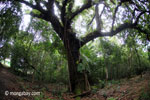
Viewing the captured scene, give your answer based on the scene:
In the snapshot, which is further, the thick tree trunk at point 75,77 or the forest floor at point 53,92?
the thick tree trunk at point 75,77

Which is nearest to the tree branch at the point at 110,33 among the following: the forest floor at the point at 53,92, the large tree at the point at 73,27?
the large tree at the point at 73,27

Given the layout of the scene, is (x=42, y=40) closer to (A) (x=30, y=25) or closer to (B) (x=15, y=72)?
(A) (x=30, y=25)

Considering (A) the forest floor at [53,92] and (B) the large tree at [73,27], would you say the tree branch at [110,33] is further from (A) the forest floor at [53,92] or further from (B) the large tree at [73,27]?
(A) the forest floor at [53,92]

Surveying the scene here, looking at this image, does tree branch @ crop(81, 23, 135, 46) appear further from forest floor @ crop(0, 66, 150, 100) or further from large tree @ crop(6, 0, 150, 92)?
forest floor @ crop(0, 66, 150, 100)

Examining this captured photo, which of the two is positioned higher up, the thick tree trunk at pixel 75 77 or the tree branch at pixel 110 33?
the tree branch at pixel 110 33

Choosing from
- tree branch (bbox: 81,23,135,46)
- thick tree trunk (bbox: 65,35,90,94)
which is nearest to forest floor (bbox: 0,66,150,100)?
thick tree trunk (bbox: 65,35,90,94)

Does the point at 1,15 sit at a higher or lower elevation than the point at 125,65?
higher

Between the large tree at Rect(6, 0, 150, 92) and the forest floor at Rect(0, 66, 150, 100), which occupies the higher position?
the large tree at Rect(6, 0, 150, 92)

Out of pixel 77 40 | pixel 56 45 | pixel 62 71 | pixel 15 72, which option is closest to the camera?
pixel 77 40

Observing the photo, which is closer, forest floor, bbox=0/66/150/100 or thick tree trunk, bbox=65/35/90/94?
forest floor, bbox=0/66/150/100

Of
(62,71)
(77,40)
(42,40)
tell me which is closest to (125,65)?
(62,71)

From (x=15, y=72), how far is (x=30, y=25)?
15.7ft

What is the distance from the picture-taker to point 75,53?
7.77 m

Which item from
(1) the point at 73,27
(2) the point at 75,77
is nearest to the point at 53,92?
(2) the point at 75,77
